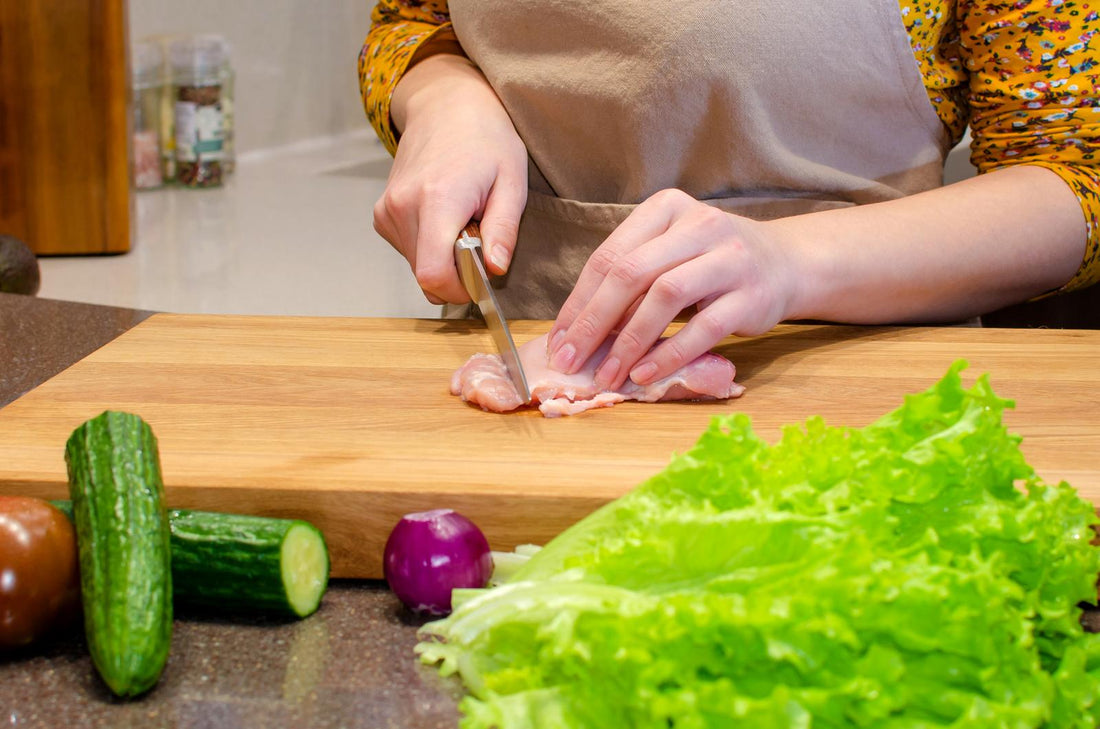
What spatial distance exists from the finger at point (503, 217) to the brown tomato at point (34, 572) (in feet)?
2.70

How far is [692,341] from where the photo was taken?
4.95 ft

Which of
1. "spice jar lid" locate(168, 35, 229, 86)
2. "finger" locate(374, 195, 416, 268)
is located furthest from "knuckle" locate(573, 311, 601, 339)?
"spice jar lid" locate(168, 35, 229, 86)

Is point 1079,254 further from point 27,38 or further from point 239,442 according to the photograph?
point 27,38

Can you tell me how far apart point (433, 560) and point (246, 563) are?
0.17 m

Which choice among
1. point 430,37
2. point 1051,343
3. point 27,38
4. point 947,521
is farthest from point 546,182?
point 27,38

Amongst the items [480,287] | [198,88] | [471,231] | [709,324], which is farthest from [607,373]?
[198,88]

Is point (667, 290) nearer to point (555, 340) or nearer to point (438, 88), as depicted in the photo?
point (555, 340)

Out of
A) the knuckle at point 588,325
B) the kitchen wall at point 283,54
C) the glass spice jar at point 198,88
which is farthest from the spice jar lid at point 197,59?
the knuckle at point 588,325

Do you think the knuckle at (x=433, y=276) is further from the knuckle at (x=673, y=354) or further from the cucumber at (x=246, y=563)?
the cucumber at (x=246, y=563)

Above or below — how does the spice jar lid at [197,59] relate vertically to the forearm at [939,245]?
below

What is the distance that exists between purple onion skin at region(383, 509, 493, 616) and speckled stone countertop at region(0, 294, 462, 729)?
1.6 inches

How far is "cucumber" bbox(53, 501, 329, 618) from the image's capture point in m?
1.05

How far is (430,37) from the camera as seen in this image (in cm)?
221

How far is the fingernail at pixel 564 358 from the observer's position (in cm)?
153
